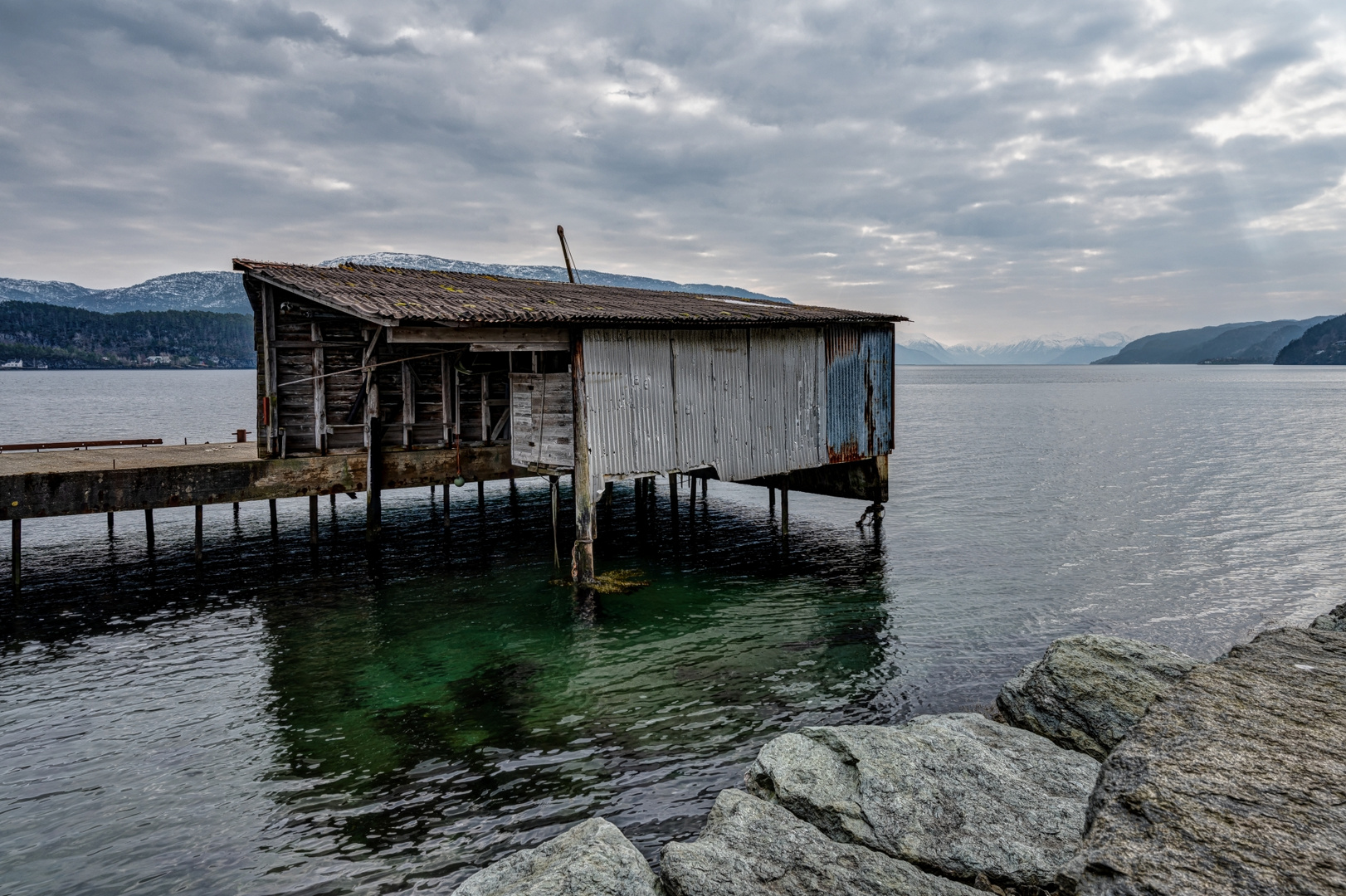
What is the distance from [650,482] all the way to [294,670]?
1611 centimetres

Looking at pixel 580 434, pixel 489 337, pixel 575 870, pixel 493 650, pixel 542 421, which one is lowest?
pixel 493 650

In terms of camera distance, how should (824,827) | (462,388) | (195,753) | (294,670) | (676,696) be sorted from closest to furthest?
(824,827)
(195,753)
(676,696)
(294,670)
(462,388)

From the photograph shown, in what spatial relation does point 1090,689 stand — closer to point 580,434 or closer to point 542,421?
point 580,434

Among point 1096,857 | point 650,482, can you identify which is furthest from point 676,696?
point 650,482

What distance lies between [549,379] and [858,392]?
10440 mm

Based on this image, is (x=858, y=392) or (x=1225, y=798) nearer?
(x=1225, y=798)

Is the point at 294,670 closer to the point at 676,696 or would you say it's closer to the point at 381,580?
the point at 381,580

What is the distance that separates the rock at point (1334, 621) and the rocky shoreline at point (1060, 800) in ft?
0.23

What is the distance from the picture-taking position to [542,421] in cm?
1923

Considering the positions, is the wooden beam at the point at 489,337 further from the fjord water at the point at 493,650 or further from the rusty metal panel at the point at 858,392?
the rusty metal panel at the point at 858,392

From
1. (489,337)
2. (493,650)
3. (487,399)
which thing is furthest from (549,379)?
(493,650)

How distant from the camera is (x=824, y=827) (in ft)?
26.5

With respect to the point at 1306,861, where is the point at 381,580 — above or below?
below

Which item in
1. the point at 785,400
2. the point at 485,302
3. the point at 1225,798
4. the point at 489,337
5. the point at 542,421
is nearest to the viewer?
the point at 1225,798
